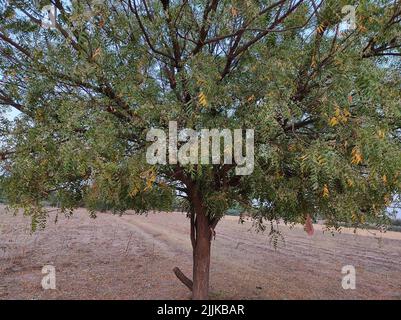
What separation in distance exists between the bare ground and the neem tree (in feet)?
6.83

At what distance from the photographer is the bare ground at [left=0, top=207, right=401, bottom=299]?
8.86m

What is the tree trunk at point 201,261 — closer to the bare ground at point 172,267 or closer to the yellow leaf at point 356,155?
the bare ground at point 172,267

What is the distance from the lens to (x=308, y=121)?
450 cm

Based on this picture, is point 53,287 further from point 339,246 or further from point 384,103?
point 339,246

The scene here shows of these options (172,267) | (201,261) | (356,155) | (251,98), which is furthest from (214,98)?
(172,267)

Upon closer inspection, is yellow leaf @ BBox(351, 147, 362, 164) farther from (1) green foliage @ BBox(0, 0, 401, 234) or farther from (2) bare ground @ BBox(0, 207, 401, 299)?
(2) bare ground @ BBox(0, 207, 401, 299)

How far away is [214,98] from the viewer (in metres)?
3.85

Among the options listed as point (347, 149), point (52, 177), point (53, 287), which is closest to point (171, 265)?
point (53, 287)

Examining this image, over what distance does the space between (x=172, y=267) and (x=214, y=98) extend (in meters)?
9.03

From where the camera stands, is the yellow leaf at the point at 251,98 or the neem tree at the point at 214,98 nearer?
the neem tree at the point at 214,98

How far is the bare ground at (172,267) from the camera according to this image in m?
8.86

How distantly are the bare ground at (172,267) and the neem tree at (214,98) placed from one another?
208 cm

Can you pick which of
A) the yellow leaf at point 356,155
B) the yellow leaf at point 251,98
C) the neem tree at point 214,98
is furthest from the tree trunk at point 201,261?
the yellow leaf at point 356,155

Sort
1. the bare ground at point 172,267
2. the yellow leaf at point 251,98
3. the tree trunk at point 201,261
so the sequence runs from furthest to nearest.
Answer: the bare ground at point 172,267
the tree trunk at point 201,261
the yellow leaf at point 251,98
